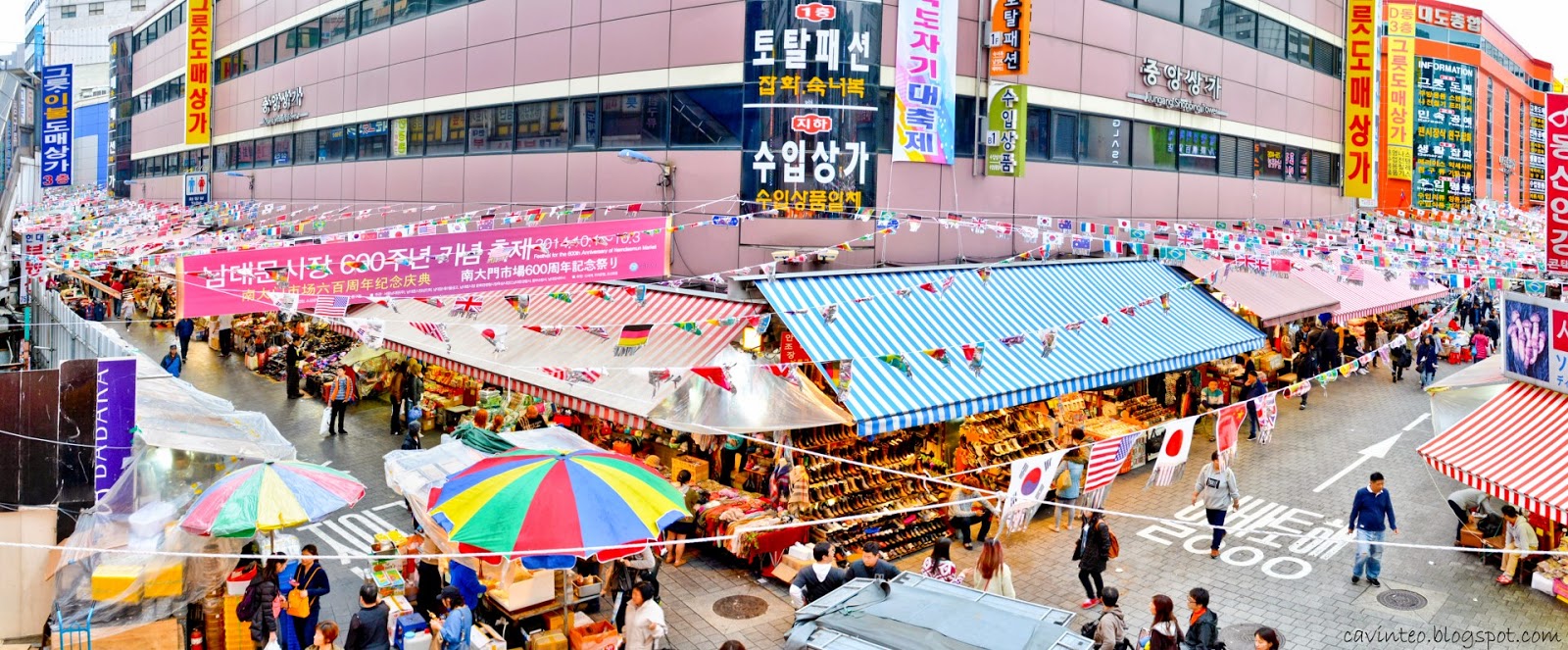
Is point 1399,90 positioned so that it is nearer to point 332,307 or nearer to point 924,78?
point 924,78

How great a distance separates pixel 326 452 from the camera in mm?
18938

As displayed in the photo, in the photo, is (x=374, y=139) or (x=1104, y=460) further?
(x=374, y=139)

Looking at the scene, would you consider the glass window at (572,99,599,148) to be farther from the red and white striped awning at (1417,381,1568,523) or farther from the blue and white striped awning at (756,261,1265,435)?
the red and white striped awning at (1417,381,1568,523)

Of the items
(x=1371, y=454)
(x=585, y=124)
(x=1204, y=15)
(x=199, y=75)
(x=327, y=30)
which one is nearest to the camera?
(x=585, y=124)

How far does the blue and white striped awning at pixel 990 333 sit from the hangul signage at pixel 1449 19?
58805 millimetres

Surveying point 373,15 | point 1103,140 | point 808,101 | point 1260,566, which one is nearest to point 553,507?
point 808,101

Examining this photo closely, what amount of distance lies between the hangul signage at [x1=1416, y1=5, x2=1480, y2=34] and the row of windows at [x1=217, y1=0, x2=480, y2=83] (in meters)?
65.5

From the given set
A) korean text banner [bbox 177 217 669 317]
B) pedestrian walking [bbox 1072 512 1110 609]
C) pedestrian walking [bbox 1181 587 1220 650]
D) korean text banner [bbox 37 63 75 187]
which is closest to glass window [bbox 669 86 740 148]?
korean text banner [bbox 177 217 669 317]

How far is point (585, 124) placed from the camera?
1847 cm

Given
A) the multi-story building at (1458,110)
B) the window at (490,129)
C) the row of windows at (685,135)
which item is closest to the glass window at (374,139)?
the row of windows at (685,135)

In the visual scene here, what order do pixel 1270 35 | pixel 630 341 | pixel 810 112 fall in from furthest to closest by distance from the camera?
pixel 1270 35 < pixel 810 112 < pixel 630 341

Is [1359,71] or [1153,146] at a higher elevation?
[1359,71]

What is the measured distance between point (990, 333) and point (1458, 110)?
5412 centimetres

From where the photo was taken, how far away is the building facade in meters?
16.1
